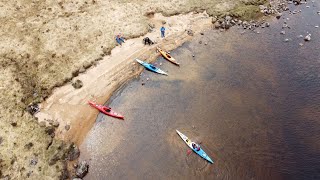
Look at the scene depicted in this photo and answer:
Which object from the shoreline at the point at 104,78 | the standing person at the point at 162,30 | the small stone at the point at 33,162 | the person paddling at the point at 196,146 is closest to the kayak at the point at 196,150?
the person paddling at the point at 196,146

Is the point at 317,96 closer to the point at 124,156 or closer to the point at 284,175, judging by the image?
the point at 284,175

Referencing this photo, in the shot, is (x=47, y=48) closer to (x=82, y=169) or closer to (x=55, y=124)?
(x=55, y=124)

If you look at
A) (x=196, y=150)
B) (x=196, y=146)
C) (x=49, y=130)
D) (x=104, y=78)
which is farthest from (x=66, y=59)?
(x=196, y=150)

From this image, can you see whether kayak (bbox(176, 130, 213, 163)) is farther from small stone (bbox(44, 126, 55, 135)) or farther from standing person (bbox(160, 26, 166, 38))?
standing person (bbox(160, 26, 166, 38))

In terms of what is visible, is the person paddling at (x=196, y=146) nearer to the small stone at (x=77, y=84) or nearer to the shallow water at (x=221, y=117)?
the shallow water at (x=221, y=117)

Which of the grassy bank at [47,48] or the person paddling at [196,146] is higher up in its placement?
the grassy bank at [47,48]

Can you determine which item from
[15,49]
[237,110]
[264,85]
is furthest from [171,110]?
[15,49]

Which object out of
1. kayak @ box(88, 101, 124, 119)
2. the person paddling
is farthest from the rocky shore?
the person paddling
